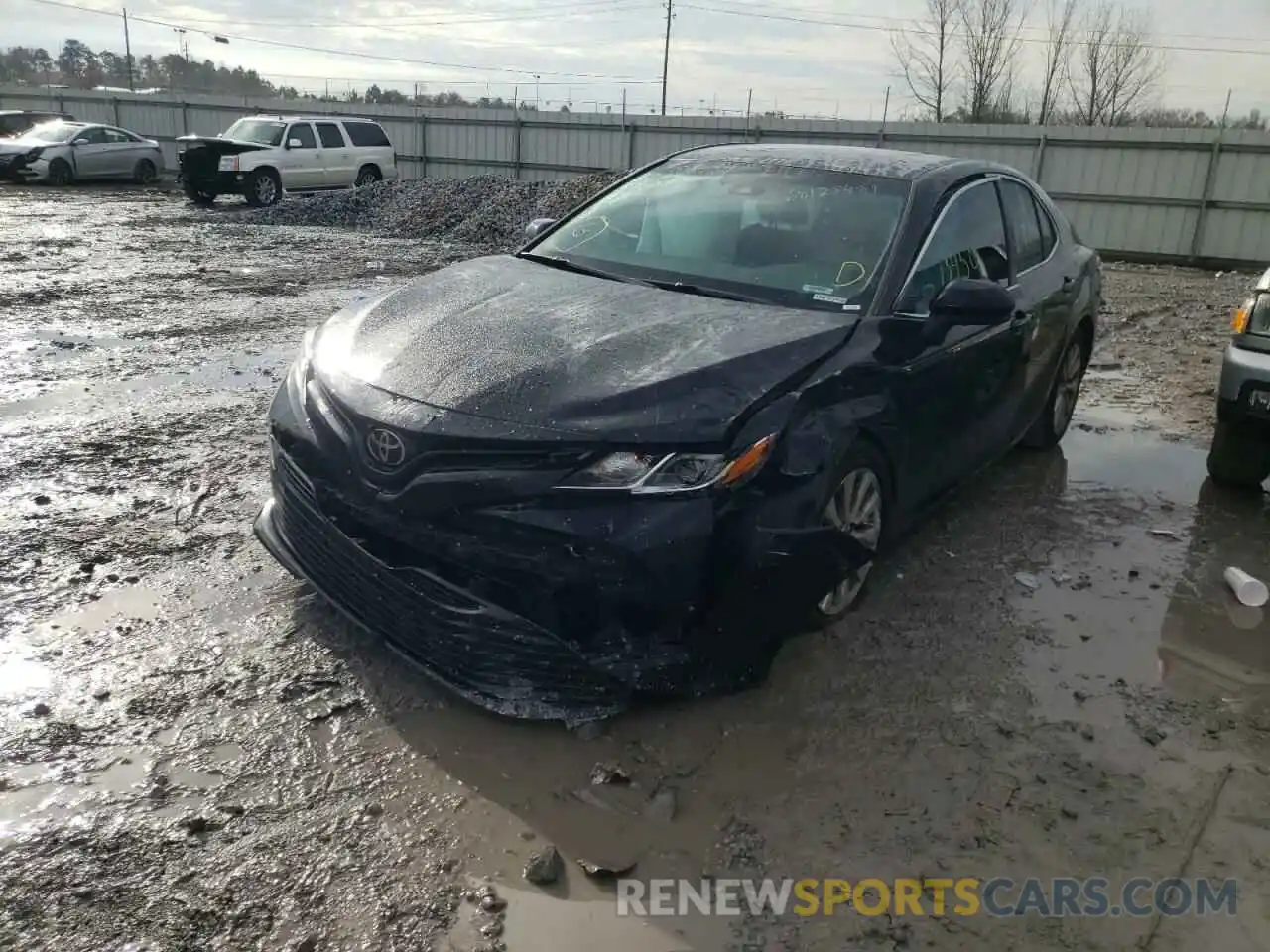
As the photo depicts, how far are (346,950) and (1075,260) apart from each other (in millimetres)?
5425

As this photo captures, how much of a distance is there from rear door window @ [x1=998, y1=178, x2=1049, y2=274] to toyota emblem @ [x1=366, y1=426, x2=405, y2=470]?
337cm

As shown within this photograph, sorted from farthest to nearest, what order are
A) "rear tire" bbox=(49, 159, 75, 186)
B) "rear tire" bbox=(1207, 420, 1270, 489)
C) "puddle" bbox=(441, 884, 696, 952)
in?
"rear tire" bbox=(49, 159, 75, 186), "rear tire" bbox=(1207, 420, 1270, 489), "puddle" bbox=(441, 884, 696, 952)

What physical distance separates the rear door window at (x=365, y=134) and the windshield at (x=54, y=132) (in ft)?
27.0

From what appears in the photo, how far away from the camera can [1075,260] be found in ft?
19.2

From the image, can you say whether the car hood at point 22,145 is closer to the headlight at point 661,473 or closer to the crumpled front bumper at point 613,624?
the crumpled front bumper at point 613,624

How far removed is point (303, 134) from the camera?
2070 centimetres

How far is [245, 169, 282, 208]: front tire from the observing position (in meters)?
19.8

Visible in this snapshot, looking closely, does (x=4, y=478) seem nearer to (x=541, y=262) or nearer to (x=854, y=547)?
(x=541, y=262)

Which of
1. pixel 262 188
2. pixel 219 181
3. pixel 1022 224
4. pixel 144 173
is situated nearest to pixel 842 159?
pixel 1022 224

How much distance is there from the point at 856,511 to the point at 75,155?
87.5 feet

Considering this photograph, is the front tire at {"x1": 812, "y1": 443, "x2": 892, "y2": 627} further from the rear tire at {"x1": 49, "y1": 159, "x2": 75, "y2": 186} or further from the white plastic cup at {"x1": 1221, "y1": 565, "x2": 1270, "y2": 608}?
the rear tire at {"x1": 49, "y1": 159, "x2": 75, "y2": 186}

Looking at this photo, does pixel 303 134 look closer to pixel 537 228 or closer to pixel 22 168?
pixel 22 168

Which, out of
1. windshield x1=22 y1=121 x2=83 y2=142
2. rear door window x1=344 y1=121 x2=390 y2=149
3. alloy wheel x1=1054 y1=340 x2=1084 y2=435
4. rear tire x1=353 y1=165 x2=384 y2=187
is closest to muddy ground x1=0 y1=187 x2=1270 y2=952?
alloy wheel x1=1054 y1=340 x2=1084 y2=435

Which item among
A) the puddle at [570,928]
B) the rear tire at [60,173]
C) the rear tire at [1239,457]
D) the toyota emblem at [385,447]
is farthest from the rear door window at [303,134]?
the puddle at [570,928]
